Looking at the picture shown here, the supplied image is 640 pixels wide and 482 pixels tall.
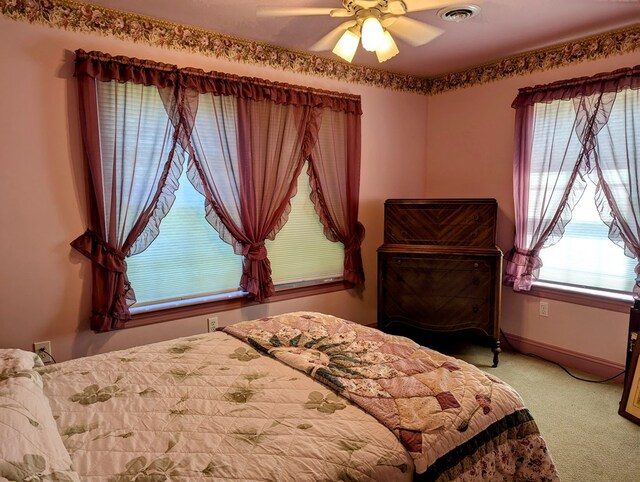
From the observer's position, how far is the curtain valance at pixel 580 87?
112 inches

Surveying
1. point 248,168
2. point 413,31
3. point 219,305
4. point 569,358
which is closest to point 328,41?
point 413,31

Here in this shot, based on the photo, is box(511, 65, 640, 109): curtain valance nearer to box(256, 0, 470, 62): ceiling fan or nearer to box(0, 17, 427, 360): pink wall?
box(256, 0, 470, 62): ceiling fan

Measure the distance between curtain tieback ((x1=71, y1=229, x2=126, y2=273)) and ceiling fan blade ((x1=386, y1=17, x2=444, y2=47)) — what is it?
6.83 feet

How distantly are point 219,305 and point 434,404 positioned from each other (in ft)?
6.75

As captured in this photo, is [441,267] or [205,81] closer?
[205,81]

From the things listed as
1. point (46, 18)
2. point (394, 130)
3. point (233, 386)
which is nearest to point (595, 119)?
point (394, 130)

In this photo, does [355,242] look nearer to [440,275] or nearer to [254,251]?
[440,275]

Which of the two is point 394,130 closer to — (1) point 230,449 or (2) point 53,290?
(2) point 53,290

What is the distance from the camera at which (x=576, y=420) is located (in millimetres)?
2566

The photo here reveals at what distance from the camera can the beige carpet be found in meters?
2.12

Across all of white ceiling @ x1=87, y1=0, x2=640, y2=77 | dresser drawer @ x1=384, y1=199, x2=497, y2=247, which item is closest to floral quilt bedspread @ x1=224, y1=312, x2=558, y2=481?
dresser drawer @ x1=384, y1=199, x2=497, y2=247

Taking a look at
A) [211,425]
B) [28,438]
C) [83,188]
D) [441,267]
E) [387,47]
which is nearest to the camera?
[28,438]

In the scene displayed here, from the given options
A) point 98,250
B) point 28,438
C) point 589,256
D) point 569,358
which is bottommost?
point 569,358

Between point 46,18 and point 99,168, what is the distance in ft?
2.81
